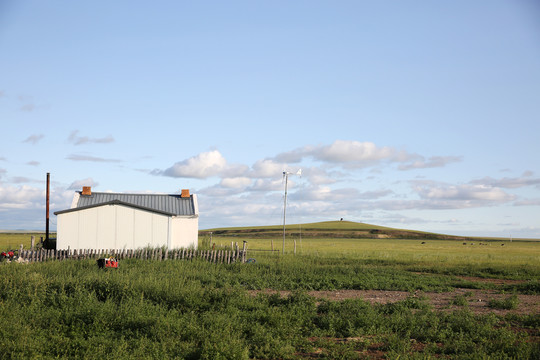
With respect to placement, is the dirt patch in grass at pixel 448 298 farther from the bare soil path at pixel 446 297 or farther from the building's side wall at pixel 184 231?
the building's side wall at pixel 184 231

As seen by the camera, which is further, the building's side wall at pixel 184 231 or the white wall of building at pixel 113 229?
the building's side wall at pixel 184 231

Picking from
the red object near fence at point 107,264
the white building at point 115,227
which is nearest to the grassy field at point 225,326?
the red object near fence at point 107,264

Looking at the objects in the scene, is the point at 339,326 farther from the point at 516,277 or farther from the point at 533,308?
the point at 516,277

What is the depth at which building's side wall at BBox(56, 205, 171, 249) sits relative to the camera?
29.9 meters

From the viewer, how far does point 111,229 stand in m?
30.2

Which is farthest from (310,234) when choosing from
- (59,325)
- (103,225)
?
(59,325)

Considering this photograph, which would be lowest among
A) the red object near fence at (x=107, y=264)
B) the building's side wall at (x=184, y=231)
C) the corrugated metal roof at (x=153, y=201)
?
the red object near fence at (x=107, y=264)

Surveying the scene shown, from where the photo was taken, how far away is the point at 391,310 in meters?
12.7

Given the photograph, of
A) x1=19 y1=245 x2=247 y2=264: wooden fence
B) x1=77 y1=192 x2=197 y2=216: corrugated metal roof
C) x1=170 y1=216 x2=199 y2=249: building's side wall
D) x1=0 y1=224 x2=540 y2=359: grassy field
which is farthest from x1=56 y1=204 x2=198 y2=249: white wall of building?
x1=0 y1=224 x2=540 y2=359: grassy field

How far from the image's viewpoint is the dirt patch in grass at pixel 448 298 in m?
13.9

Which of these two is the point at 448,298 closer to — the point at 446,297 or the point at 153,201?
the point at 446,297

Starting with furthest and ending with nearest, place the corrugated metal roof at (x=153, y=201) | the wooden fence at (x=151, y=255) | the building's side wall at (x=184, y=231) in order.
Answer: the corrugated metal roof at (x=153, y=201) → the building's side wall at (x=184, y=231) → the wooden fence at (x=151, y=255)

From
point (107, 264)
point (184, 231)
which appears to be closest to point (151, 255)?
point (107, 264)

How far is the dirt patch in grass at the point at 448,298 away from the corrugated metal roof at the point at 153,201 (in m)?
20.2
